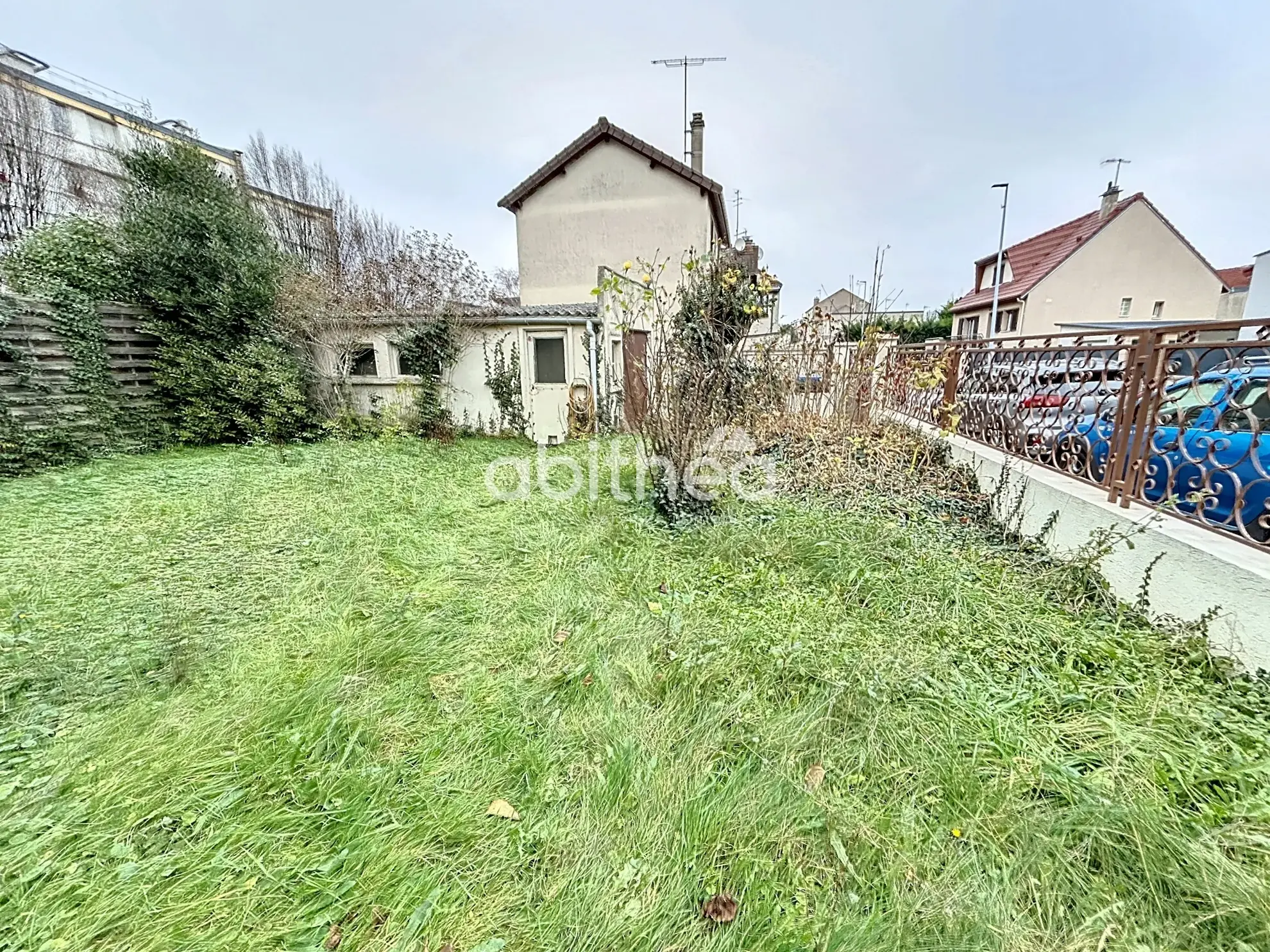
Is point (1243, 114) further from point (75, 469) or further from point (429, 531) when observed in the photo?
point (75, 469)

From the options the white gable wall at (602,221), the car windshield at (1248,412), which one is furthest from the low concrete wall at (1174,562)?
the white gable wall at (602,221)

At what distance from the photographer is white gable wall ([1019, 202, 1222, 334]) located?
20297 millimetres

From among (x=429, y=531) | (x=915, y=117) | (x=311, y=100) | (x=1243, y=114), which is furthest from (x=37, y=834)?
(x=1243, y=114)

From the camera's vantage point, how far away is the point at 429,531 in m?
4.41

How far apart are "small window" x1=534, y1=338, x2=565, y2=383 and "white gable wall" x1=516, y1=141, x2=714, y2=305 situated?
4.61 metres

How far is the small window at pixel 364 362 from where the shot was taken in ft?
29.3

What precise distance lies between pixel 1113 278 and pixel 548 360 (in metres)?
26.6

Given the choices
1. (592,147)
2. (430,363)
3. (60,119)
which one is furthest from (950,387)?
(60,119)

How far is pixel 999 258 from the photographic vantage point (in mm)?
20688

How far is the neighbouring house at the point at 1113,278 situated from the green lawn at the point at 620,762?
23.3 meters

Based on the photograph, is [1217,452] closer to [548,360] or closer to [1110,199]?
[548,360]

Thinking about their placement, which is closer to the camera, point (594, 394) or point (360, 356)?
point (594, 394)

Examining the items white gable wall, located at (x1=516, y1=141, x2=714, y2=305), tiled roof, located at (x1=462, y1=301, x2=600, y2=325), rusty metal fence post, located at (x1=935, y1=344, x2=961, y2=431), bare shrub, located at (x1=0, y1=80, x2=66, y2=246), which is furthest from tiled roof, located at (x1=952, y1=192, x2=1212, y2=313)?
bare shrub, located at (x1=0, y1=80, x2=66, y2=246)

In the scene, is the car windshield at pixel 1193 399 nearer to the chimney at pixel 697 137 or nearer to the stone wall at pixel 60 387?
the stone wall at pixel 60 387
